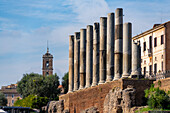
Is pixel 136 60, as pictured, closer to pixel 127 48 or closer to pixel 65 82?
pixel 127 48

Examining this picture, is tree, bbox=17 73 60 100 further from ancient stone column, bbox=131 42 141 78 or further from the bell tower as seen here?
ancient stone column, bbox=131 42 141 78

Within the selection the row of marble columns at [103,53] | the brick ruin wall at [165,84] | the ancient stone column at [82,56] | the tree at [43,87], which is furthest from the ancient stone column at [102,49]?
the tree at [43,87]

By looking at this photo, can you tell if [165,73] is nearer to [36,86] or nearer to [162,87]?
[162,87]

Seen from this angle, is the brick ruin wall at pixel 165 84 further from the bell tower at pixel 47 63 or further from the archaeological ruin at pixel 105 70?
the bell tower at pixel 47 63

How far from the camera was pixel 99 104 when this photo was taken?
4834 cm

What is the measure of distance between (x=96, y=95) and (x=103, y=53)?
4.04m

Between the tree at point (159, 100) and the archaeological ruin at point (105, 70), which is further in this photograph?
the archaeological ruin at point (105, 70)

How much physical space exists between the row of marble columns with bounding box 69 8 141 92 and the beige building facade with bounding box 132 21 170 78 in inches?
134

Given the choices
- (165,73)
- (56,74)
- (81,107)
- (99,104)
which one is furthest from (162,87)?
(56,74)

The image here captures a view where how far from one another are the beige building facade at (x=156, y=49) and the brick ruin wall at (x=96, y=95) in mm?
4449

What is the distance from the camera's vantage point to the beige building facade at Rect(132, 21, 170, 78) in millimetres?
51906

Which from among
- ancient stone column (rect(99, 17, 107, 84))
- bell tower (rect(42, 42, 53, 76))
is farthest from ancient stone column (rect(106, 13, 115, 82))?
bell tower (rect(42, 42, 53, 76))

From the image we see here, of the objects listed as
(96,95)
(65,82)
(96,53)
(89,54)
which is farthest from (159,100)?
(65,82)

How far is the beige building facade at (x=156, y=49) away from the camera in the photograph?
51.9 m
